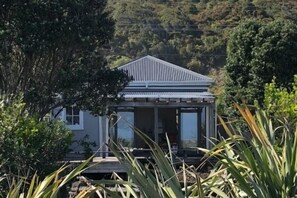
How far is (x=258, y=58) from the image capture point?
25.1 meters

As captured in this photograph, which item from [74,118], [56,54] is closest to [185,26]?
[74,118]

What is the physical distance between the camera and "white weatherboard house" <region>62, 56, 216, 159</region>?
23.9 meters

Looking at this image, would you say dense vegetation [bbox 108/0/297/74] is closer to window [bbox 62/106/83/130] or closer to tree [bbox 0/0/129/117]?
window [bbox 62/106/83/130]

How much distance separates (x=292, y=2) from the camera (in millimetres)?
71000

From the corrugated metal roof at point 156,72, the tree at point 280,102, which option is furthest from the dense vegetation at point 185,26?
the tree at point 280,102

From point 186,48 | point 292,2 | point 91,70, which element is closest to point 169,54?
point 186,48

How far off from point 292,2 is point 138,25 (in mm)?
17023

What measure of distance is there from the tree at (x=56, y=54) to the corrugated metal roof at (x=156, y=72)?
31.5ft

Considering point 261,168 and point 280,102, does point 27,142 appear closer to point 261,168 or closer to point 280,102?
point 280,102

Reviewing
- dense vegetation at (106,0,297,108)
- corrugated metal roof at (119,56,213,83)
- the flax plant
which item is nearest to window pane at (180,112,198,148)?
corrugated metal roof at (119,56,213,83)

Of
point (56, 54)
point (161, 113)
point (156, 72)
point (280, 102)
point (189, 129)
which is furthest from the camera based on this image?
point (156, 72)

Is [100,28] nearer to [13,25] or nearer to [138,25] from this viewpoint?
[13,25]

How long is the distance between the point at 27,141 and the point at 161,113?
50.3 feet

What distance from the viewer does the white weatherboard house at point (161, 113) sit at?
23875mm
